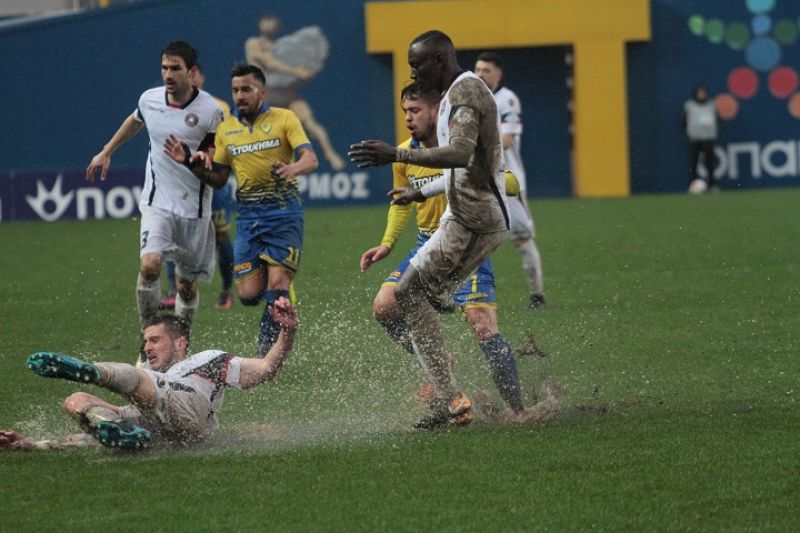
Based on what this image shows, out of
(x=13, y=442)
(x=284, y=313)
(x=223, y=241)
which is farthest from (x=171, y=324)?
(x=223, y=241)

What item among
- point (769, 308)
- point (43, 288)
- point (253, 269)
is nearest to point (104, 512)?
point (253, 269)

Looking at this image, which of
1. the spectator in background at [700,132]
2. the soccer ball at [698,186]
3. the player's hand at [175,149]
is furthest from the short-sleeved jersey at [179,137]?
the soccer ball at [698,186]

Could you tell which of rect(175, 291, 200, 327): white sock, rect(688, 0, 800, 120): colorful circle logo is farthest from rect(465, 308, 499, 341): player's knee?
rect(688, 0, 800, 120): colorful circle logo

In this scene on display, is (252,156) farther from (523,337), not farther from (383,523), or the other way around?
(383,523)

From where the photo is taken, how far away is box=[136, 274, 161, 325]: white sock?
9930 mm

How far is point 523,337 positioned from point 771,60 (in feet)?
59.7

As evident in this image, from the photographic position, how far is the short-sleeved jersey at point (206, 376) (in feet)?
23.6

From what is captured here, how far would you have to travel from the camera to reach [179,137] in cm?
995

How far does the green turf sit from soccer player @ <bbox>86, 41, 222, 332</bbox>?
884mm

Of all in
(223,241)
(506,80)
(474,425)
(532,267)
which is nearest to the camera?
(474,425)

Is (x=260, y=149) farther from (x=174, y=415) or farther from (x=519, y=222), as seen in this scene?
(x=519, y=222)

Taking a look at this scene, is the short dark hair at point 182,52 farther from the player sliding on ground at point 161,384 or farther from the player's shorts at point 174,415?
the player's shorts at point 174,415

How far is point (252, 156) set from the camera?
379 inches

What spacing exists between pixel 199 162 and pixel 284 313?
2.23m
